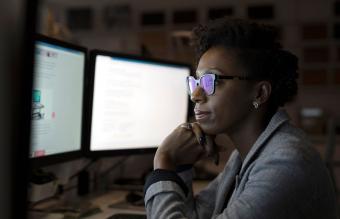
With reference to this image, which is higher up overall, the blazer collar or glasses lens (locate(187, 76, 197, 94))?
glasses lens (locate(187, 76, 197, 94))

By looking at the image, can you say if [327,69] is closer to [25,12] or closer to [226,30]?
[226,30]

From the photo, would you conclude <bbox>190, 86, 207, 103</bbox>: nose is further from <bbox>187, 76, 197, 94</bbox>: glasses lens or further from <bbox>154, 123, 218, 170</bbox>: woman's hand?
<bbox>154, 123, 218, 170</bbox>: woman's hand

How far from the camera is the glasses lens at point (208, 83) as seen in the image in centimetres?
88

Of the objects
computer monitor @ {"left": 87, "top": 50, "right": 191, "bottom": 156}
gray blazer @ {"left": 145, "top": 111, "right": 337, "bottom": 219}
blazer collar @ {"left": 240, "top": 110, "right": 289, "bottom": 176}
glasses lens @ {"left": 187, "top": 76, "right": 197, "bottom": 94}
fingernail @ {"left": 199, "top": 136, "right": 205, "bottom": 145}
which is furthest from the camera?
computer monitor @ {"left": 87, "top": 50, "right": 191, "bottom": 156}

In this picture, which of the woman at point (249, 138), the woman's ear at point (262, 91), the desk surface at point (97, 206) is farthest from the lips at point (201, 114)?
the desk surface at point (97, 206)

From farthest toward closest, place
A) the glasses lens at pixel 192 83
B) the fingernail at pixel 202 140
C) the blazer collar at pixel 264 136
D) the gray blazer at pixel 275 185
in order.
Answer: the fingernail at pixel 202 140 → the glasses lens at pixel 192 83 → the blazer collar at pixel 264 136 → the gray blazer at pixel 275 185

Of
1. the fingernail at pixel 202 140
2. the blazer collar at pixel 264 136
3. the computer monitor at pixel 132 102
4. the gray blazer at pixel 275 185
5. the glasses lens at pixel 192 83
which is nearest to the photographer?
the gray blazer at pixel 275 185

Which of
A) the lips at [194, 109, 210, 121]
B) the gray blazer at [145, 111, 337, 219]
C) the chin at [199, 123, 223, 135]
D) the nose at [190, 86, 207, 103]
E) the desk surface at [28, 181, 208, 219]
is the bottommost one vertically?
Answer: the desk surface at [28, 181, 208, 219]

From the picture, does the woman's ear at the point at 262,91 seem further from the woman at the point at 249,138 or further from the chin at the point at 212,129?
the chin at the point at 212,129

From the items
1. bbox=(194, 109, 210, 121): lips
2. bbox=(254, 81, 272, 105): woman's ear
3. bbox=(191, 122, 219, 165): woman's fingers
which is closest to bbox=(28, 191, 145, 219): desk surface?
bbox=(191, 122, 219, 165): woman's fingers

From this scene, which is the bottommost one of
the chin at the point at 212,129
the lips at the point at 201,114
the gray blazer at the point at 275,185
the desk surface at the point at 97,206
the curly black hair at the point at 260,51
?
the desk surface at the point at 97,206

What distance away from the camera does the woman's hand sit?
101 centimetres

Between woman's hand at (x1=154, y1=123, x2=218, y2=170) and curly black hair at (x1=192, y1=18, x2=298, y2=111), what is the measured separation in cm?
22

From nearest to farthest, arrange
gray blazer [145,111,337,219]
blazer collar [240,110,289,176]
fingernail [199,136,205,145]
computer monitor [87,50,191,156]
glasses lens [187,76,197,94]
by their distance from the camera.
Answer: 1. gray blazer [145,111,337,219]
2. blazer collar [240,110,289,176]
3. glasses lens [187,76,197,94]
4. fingernail [199,136,205,145]
5. computer monitor [87,50,191,156]
